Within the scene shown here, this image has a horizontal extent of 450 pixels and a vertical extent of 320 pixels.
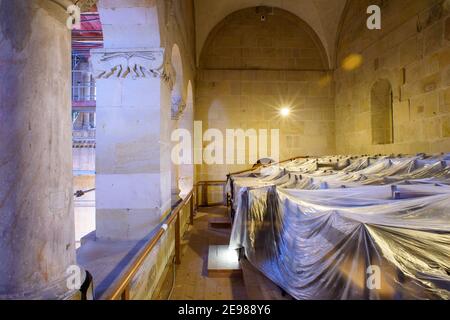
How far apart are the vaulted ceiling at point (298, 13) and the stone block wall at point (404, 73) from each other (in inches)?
14.4

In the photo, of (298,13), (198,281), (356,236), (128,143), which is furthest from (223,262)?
(298,13)

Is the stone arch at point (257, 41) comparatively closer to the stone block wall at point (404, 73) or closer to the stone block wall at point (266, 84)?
the stone block wall at point (266, 84)

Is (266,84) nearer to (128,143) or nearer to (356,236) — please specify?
(128,143)

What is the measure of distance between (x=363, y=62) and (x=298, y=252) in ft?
18.0

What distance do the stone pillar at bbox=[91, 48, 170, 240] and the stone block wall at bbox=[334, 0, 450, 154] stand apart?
4.29 metres

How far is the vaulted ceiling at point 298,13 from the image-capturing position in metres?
6.65

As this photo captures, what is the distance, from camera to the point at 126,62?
2.47m

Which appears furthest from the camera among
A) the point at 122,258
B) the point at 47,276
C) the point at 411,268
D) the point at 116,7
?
the point at 116,7

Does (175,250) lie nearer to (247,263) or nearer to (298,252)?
(247,263)

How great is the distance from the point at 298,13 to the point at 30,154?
25.4 ft

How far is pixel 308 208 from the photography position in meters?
2.05

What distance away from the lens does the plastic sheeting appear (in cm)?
123

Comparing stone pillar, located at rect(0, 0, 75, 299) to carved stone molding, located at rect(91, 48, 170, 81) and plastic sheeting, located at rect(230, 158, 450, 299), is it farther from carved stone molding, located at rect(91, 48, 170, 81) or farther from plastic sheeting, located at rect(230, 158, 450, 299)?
plastic sheeting, located at rect(230, 158, 450, 299)
